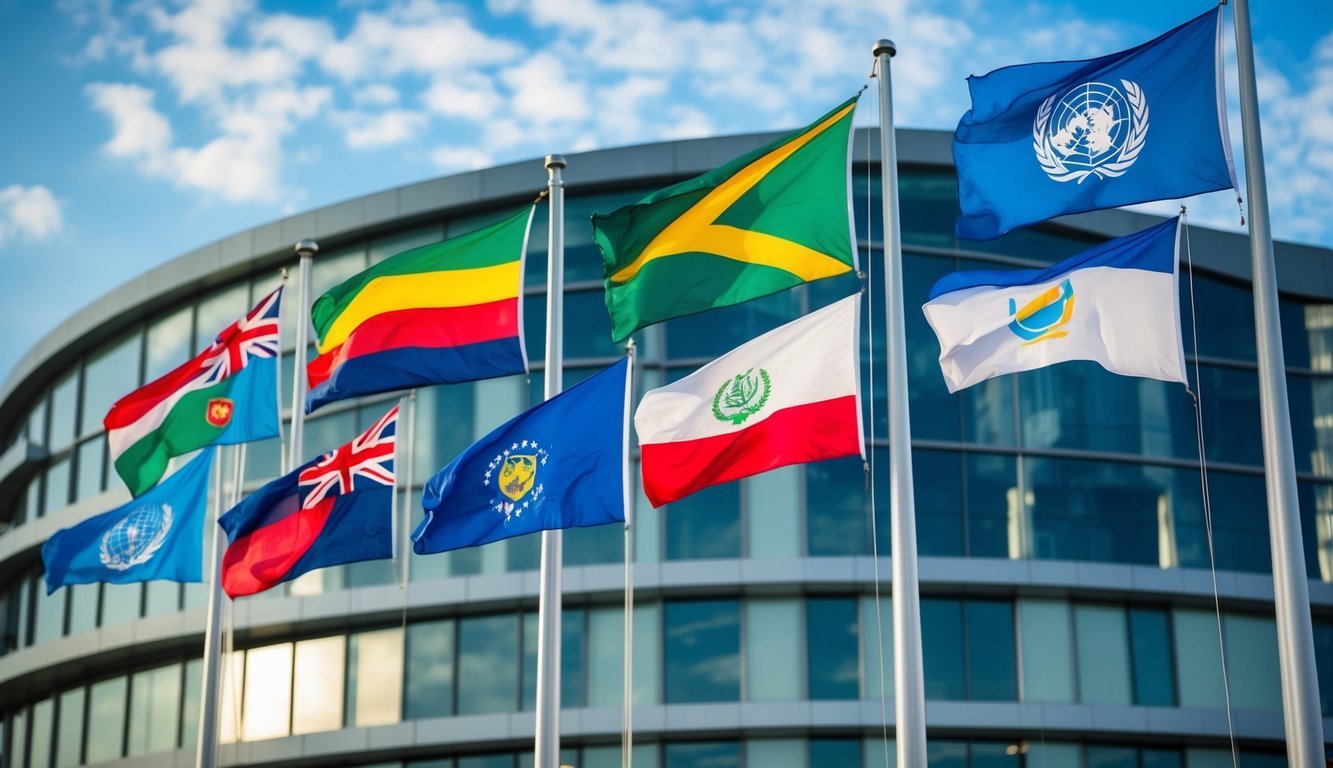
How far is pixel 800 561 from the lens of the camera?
28297mm

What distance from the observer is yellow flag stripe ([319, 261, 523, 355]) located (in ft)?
64.4

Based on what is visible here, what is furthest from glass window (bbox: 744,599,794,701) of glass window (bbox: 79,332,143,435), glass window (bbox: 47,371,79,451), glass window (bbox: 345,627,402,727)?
glass window (bbox: 47,371,79,451)

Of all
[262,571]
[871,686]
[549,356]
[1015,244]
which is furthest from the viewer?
[1015,244]

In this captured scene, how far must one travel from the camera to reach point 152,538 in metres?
23.0

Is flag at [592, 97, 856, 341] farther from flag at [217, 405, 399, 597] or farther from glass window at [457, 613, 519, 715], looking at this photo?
glass window at [457, 613, 519, 715]

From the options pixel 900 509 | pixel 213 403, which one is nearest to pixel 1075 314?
pixel 900 509

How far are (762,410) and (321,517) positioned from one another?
7242 millimetres

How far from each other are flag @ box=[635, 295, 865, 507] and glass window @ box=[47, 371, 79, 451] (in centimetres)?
2389

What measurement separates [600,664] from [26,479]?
17513 millimetres

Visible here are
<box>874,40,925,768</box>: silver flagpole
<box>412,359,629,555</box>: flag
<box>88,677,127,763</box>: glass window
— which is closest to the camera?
<box>874,40,925,768</box>: silver flagpole

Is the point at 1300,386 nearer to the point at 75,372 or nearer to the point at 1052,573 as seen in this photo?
Result: the point at 1052,573

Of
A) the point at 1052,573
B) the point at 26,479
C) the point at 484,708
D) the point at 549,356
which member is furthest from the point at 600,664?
the point at 26,479

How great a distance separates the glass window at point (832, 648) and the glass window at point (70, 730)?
52.2ft

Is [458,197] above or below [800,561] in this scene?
above
